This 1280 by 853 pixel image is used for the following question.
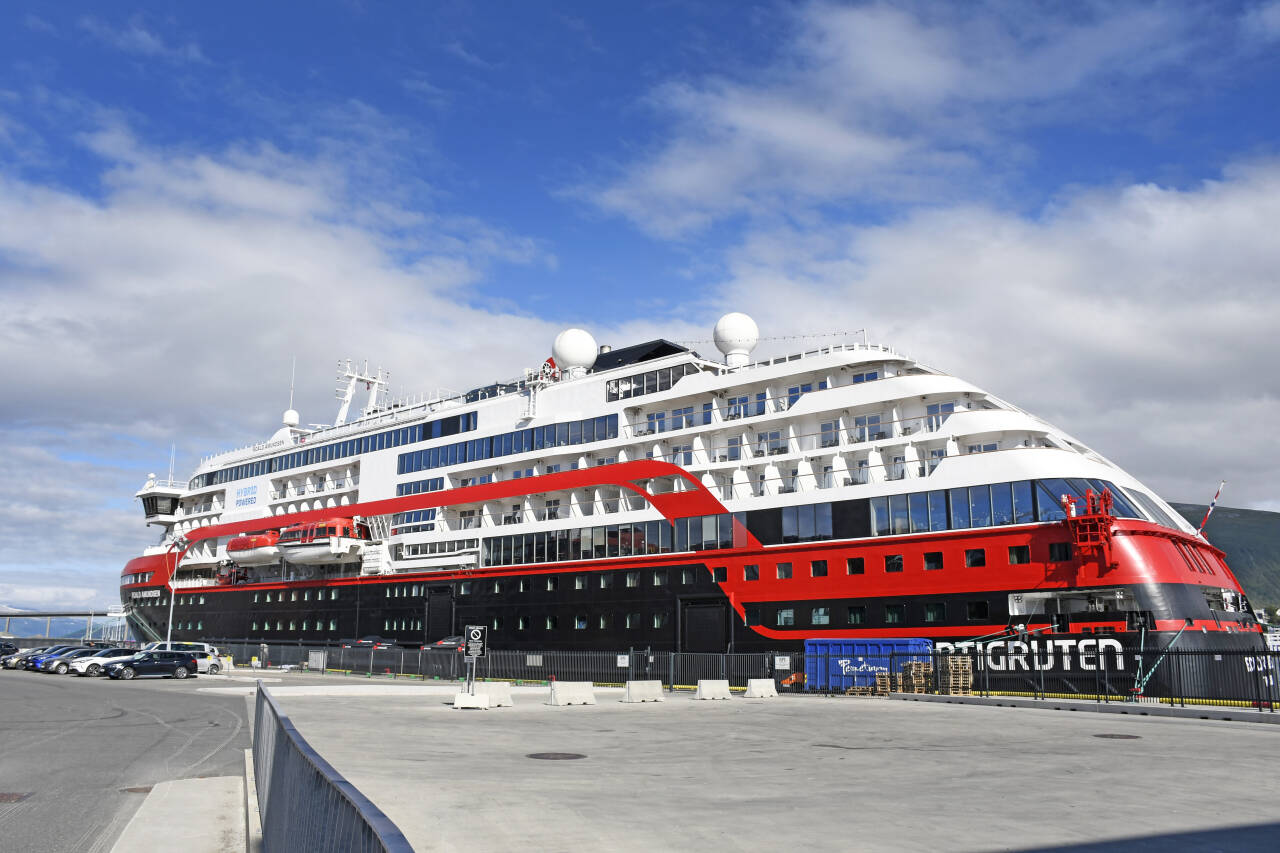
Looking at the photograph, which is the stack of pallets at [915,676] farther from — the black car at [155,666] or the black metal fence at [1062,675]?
the black car at [155,666]

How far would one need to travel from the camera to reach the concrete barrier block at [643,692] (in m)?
30.5

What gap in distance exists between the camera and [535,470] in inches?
1961

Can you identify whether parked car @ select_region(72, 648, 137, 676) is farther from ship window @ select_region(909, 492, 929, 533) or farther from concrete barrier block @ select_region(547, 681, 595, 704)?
ship window @ select_region(909, 492, 929, 533)

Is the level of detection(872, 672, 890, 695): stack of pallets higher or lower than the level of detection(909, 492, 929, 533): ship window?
lower

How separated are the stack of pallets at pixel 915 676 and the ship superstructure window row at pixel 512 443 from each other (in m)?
18.7

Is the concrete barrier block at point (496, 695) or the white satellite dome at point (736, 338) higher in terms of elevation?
the white satellite dome at point (736, 338)

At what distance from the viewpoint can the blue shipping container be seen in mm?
32750

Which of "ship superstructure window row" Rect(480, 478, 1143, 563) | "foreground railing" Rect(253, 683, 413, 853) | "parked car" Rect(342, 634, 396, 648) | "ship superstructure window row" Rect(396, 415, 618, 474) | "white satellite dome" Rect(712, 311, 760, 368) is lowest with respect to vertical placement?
"parked car" Rect(342, 634, 396, 648)

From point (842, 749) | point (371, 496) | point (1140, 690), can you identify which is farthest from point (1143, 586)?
point (371, 496)

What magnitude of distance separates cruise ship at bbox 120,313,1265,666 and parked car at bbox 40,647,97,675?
12426 mm

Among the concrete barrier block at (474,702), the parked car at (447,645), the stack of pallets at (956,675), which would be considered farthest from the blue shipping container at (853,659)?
the parked car at (447,645)

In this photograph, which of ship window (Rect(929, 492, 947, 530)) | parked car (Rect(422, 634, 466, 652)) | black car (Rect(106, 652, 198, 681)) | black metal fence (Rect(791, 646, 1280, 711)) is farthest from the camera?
parked car (Rect(422, 634, 466, 652))

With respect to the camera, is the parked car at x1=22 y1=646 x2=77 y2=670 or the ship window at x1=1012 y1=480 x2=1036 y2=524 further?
the parked car at x1=22 y1=646 x2=77 y2=670

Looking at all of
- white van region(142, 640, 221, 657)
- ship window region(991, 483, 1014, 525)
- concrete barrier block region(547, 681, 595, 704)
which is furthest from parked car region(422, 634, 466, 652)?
ship window region(991, 483, 1014, 525)
